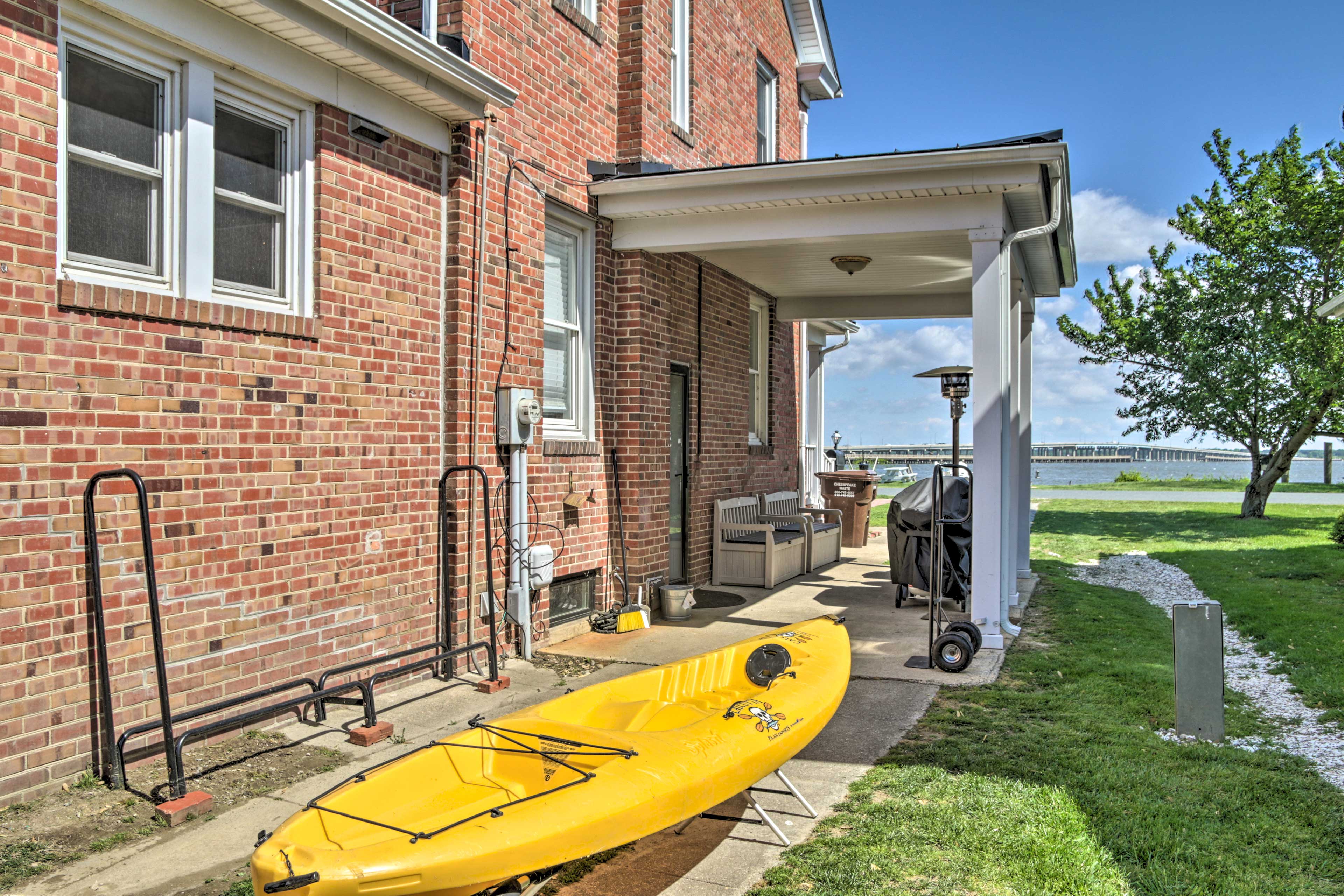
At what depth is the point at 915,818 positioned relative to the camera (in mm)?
4203

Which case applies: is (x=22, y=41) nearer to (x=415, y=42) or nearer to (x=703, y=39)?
(x=415, y=42)

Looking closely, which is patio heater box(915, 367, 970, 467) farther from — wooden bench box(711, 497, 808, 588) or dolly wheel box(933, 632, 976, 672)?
wooden bench box(711, 497, 808, 588)

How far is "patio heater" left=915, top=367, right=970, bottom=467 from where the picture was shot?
724 centimetres

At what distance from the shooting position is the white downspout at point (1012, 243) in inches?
298

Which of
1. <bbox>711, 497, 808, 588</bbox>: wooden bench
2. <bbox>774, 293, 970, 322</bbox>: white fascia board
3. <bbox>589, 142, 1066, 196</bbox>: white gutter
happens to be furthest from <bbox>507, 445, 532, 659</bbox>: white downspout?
<bbox>774, 293, 970, 322</bbox>: white fascia board

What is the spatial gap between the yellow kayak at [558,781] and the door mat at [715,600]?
447 cm

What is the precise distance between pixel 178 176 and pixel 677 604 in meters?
5.39

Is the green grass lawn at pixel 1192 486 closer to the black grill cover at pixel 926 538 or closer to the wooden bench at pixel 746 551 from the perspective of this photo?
the wooden bench at pixel 746 551

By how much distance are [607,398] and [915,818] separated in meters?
5.35

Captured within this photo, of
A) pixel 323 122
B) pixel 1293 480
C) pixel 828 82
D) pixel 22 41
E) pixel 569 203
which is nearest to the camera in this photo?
pixel 22 41

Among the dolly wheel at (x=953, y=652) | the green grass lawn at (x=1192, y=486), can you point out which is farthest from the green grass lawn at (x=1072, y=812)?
the green grass lawn at (x=1192, y=486)

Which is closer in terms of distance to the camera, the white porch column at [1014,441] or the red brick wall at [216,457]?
the red brick wall at [216,457]

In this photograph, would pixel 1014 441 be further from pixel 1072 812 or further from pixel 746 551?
pixel 1072 812

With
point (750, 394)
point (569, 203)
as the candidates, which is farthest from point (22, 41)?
point (750, 394)
